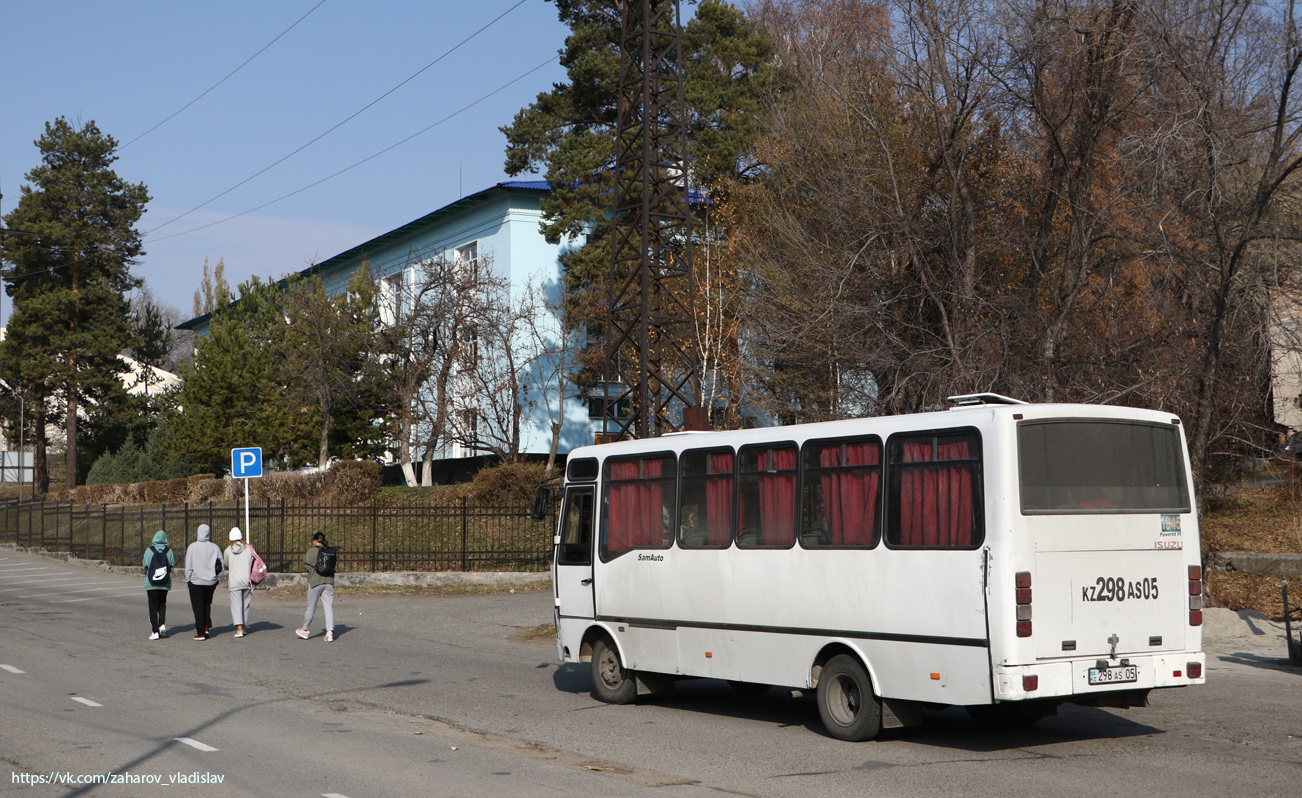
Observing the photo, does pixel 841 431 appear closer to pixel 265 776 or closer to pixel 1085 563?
pixel 1085 563

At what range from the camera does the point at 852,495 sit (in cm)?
1002

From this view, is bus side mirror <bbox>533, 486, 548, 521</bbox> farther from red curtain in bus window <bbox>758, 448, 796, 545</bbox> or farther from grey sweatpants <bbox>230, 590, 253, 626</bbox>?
grey sweatpants <bbox>230, 590, 253, 626</bbox>

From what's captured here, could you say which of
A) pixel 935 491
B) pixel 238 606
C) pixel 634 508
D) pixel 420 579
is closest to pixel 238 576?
pixel 238 606

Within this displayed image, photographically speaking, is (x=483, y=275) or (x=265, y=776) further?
(x=483, y=275)

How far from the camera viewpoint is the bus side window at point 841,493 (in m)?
9.87

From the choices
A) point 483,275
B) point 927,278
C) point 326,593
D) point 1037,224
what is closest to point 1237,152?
point 1037,224

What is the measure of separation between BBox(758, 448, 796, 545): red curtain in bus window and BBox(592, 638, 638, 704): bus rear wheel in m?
2.45

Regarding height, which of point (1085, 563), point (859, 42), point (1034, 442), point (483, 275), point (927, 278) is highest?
point (859, 42)

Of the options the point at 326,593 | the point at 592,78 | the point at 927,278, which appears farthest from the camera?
the point at 592,78

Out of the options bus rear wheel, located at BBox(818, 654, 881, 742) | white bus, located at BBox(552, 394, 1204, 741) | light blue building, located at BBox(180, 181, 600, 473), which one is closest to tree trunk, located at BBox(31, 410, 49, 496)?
light blue building, located at BBox(180, 181, 600, 473)

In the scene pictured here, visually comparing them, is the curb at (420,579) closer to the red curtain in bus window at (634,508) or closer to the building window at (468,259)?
the building window at (468,259)

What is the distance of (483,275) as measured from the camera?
39.9m

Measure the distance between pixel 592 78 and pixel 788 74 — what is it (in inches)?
255

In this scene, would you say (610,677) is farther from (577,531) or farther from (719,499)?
(719,499)
